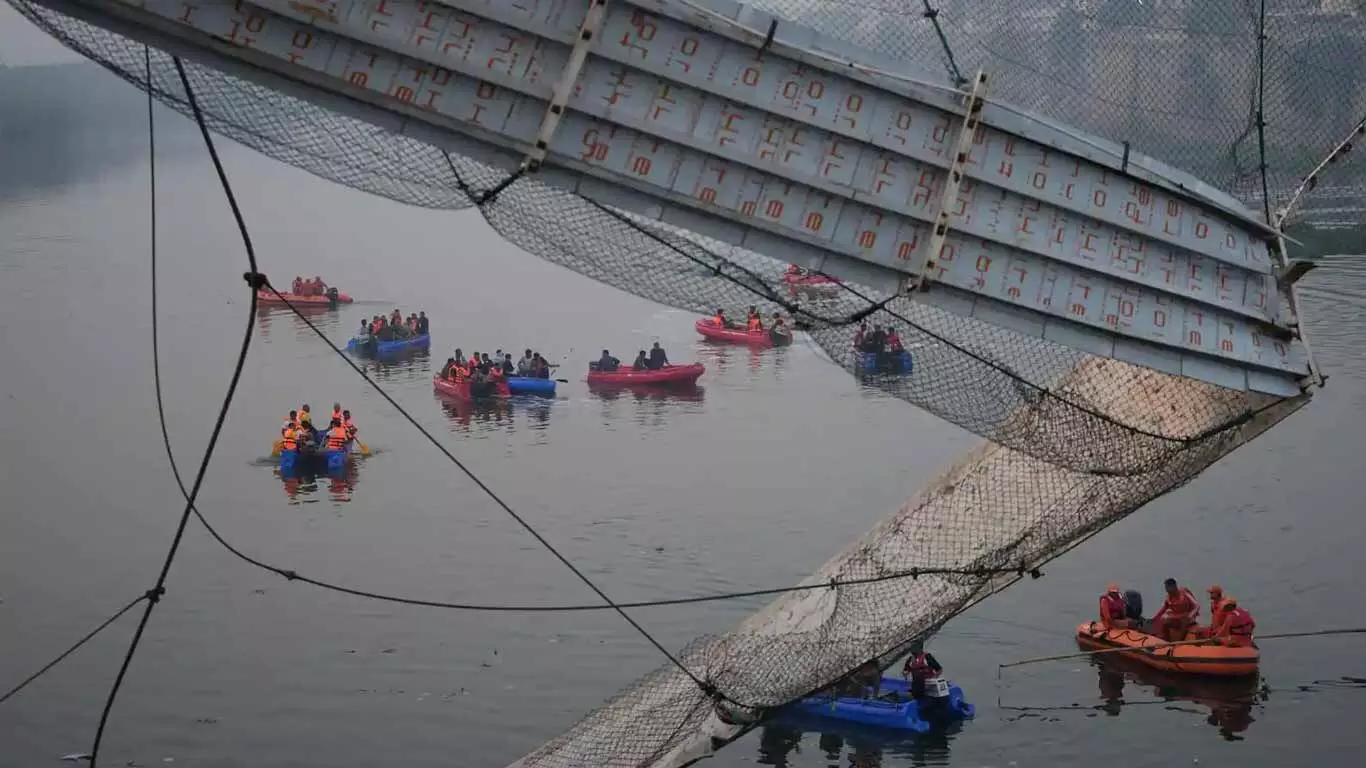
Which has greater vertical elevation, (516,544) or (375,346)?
(375,346)

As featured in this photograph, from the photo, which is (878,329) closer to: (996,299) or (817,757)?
(996,299)

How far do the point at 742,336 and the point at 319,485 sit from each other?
63.6ft

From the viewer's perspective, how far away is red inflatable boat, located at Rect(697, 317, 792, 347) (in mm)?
54188

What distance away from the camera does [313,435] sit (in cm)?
3897

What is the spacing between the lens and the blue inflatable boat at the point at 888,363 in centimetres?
1332

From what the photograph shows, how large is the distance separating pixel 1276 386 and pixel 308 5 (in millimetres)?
7901

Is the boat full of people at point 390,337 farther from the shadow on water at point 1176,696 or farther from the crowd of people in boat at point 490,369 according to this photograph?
the shadow on water at point 1176,696

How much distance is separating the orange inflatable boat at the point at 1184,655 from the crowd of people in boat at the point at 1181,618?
16cm

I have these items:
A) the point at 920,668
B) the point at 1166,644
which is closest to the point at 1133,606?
the point at 1166,644

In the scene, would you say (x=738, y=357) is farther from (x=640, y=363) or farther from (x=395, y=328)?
(x=395, y=328)

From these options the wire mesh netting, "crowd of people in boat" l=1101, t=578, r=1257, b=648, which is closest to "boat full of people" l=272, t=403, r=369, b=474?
"crowd of people in boat" l=1101, t=578, r=1257, b=648

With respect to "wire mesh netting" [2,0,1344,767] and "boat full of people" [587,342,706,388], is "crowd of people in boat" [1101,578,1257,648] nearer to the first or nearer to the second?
"wire mesh netting" [2,0,1344,767]

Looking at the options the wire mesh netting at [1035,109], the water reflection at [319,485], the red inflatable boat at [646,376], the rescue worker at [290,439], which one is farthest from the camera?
the red inflatable boat at [646,376]

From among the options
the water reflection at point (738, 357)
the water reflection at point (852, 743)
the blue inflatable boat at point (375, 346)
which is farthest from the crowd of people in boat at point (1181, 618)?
the blue inflatable boat at point (375, 346)
